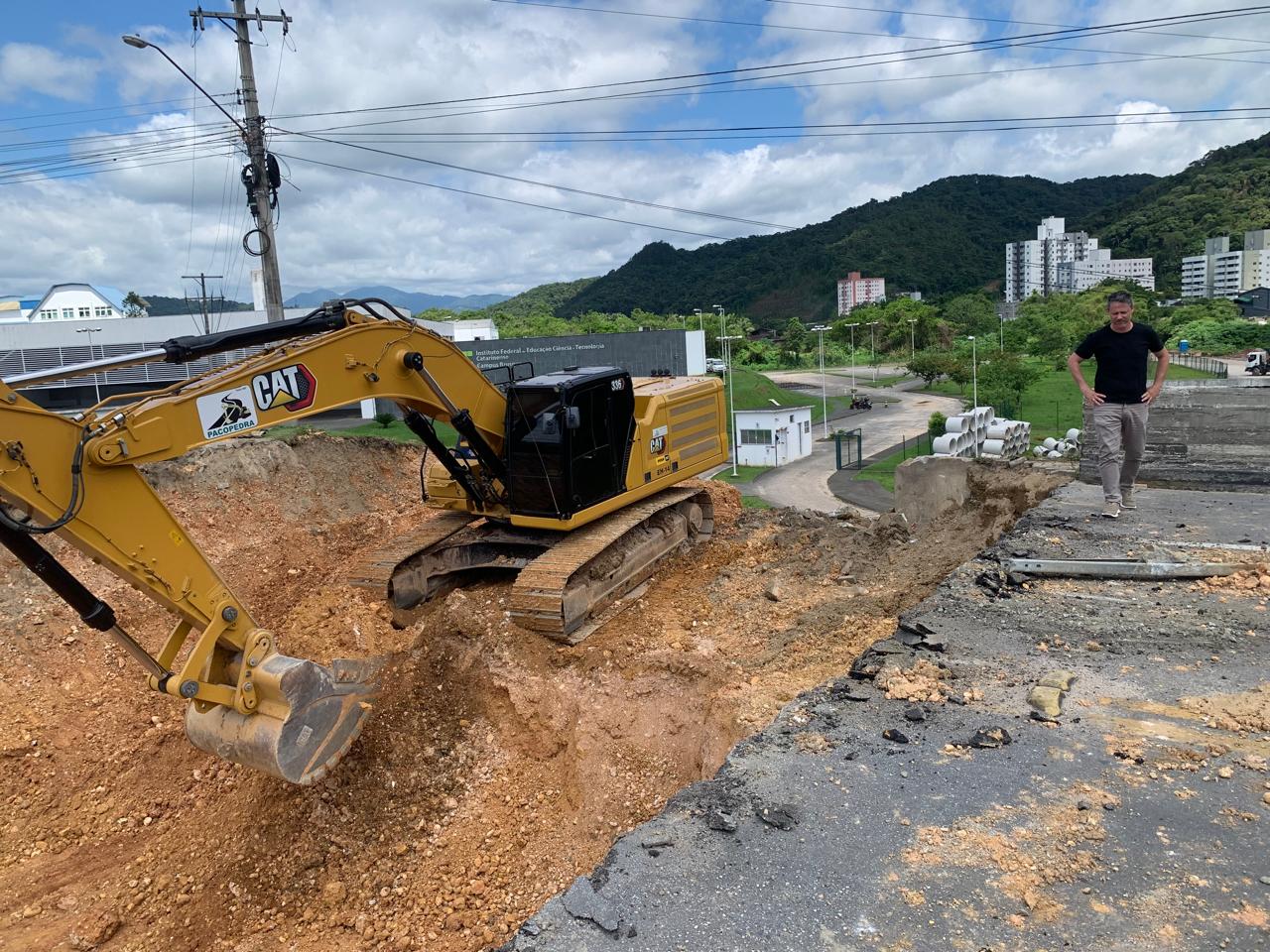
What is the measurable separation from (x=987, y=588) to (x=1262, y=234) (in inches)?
4888

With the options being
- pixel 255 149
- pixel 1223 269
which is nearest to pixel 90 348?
pixel 255 149

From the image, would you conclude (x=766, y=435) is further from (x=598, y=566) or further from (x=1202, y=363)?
(x=1202, y=363)

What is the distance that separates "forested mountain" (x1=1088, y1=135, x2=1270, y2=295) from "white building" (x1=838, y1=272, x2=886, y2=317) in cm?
3487

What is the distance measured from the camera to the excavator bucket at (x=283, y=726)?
192 inches

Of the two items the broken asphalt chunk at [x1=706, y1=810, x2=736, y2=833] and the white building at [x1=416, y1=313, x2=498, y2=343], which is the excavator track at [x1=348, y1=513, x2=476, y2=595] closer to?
the broken asphalt chunk at [x1=706, y1=810, x2=736, y2=833]

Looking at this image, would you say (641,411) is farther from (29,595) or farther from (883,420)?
(883,420)

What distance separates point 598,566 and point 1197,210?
132008 millimetres

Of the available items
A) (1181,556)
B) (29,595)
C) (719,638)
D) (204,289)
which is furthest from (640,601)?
(204,289)

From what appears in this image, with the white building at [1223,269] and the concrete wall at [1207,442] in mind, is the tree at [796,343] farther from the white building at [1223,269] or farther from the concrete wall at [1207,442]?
the concrete wall at [1207,442]

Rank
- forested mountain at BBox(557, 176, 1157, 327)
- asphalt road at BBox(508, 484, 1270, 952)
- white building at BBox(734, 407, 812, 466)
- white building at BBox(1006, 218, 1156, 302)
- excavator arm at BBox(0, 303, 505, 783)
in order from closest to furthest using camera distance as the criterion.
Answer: asphalt road at BBox(508, 484, 1270, 952)
excavator arm at BBox(0, 303, 505, 783)
white building at BBox(734, 407, 812, 466)
white building at BBox(1006, 218, 1156, 302)
forested mountain at BBox(557, 176, 1157, 327)

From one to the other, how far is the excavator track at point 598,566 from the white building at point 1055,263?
131 meters

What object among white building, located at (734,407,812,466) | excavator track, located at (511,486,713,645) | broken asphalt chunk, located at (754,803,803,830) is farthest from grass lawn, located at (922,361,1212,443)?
broken asphalt chunk, located at (754,803,803,830)

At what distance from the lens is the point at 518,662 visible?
6.88 metres

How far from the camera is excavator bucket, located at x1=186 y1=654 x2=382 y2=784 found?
4879 mm
